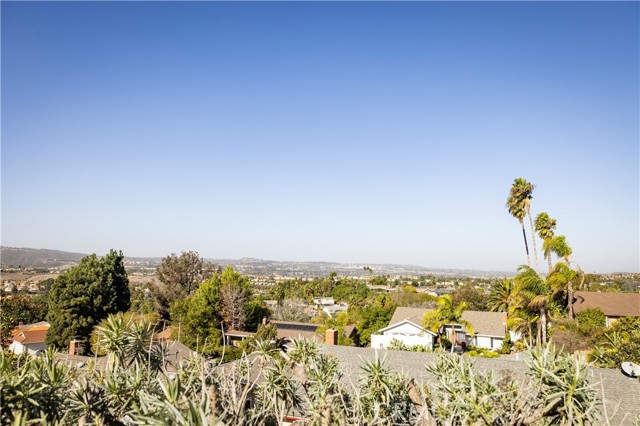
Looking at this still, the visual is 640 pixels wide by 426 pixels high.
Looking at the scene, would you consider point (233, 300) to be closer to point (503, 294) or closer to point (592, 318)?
point (503, 294)

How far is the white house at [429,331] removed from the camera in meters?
36.2

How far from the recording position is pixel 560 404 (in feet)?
31.0

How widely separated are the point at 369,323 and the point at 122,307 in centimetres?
2513

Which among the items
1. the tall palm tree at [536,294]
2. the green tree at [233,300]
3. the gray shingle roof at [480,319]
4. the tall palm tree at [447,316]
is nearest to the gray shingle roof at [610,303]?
the gray shingle roof at [480,319]

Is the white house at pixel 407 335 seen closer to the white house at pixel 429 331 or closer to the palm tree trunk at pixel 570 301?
the white house at pixel 429 331

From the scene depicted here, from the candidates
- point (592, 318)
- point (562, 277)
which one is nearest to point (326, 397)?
point (562, 277)

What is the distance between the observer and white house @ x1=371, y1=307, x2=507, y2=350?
119 ft

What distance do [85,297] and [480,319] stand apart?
38.3m

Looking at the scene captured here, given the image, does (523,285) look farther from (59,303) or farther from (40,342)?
(40,342)

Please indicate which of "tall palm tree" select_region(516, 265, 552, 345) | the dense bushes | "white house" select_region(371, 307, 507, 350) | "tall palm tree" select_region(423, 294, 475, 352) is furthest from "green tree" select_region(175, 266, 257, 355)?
the dense bushes

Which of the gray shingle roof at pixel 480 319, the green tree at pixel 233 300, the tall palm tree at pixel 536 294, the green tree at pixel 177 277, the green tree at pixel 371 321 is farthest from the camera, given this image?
the green tree at pixel 177 277

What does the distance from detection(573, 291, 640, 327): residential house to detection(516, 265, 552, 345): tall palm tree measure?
8813 millimetres

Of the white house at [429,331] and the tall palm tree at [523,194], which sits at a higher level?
the tall palm tree at [523,194]

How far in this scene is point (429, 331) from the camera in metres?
35.9
